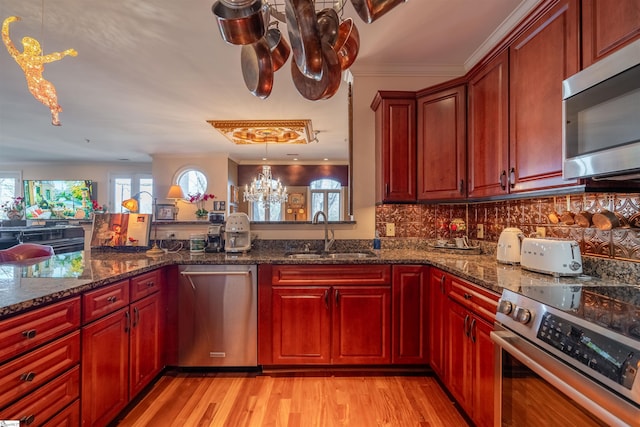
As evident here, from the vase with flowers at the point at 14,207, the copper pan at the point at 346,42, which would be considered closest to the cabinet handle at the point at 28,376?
the copper pan at the point at 346,42

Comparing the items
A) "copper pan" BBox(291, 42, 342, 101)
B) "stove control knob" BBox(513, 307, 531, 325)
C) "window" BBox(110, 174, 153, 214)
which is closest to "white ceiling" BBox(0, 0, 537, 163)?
"copper pan" BBox(291, 42, 342, 101)

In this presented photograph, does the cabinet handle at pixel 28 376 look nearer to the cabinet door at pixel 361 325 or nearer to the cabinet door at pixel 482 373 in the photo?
the cabinet door at pixel 361 325

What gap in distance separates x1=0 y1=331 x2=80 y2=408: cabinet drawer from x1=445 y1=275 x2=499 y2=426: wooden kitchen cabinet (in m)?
1.87

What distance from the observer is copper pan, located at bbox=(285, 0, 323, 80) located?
104 cm

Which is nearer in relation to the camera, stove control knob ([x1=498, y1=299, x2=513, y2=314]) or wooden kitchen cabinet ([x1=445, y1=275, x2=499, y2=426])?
stove control knob ([x1=498, y1=299, x2=513, y2=314])

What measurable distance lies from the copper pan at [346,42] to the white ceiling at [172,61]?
2.03ft

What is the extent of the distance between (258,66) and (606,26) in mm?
1451

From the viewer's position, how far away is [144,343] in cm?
181

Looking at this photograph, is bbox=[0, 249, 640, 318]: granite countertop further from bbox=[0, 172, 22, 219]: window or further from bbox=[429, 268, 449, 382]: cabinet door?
bbox=[0, 172, 22, 219]: window

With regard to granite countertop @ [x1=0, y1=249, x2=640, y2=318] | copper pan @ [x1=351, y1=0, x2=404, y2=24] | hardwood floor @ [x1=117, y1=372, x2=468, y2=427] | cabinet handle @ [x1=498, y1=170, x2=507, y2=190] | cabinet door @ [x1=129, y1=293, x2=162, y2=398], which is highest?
copper pan @ [x1=351, y1=0, x2=404, y2=24]

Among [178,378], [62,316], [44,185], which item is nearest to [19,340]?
[62,316]

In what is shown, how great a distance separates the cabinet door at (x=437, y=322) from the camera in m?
1.83

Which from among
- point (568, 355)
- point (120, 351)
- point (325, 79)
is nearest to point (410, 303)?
point (568, 355)

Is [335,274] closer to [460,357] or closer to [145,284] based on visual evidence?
[460,357]
